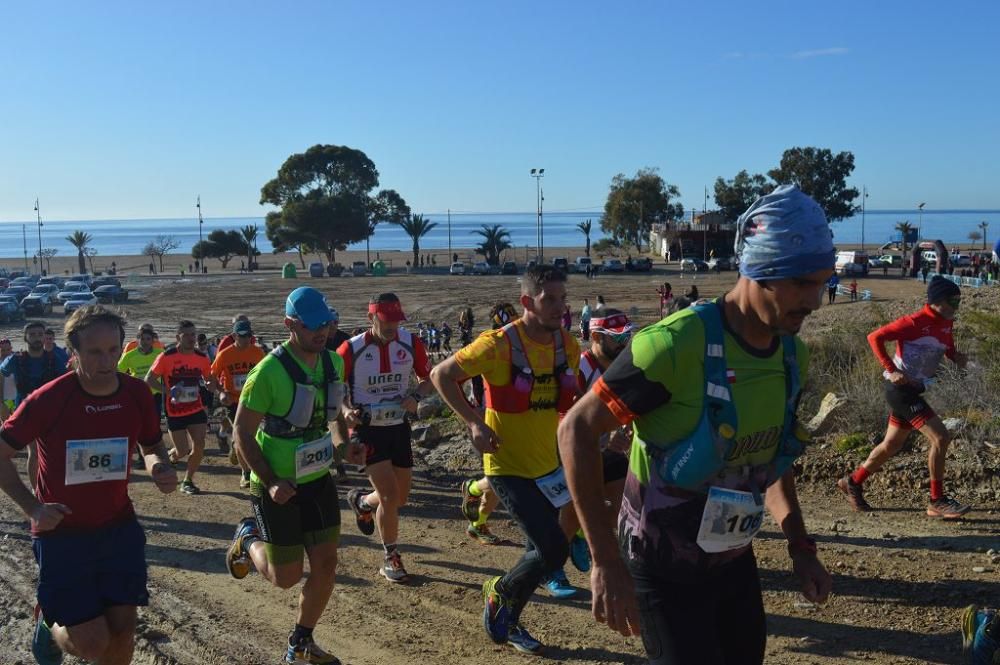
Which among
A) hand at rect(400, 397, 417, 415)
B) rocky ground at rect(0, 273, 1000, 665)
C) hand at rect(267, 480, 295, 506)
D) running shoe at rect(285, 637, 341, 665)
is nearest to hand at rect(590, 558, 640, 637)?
hand at rect(267, 480, 295, 506)

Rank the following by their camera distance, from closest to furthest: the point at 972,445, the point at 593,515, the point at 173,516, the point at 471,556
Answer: the point at 593,515, the point at 471,556, the point at 972,445, the point at 173,516

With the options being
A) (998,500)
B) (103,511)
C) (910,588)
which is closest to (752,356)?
(103,511)

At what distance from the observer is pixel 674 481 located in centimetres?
291

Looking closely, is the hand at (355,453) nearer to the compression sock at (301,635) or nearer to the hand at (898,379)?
the compression sock at (301,635)

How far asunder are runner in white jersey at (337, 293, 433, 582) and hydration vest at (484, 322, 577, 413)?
1.31 meters

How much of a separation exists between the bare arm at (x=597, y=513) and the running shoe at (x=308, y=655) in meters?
2.89

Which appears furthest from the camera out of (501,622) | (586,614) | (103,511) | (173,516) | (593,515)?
(173,516)

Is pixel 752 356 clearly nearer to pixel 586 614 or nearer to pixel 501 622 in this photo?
pixel 501 622

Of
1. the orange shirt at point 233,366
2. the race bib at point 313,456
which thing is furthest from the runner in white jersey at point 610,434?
the orange shirt at point 233,366

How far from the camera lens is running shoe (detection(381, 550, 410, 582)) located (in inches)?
271

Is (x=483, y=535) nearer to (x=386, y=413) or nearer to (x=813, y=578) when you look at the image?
(x=386, y=413)

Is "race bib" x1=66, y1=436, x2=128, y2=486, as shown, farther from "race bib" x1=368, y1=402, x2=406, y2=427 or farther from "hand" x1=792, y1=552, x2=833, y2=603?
"hand" x1=792, y1=552, x2=833, y2=603

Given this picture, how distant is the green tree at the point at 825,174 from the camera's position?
86.1m

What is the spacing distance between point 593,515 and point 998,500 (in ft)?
20.5
